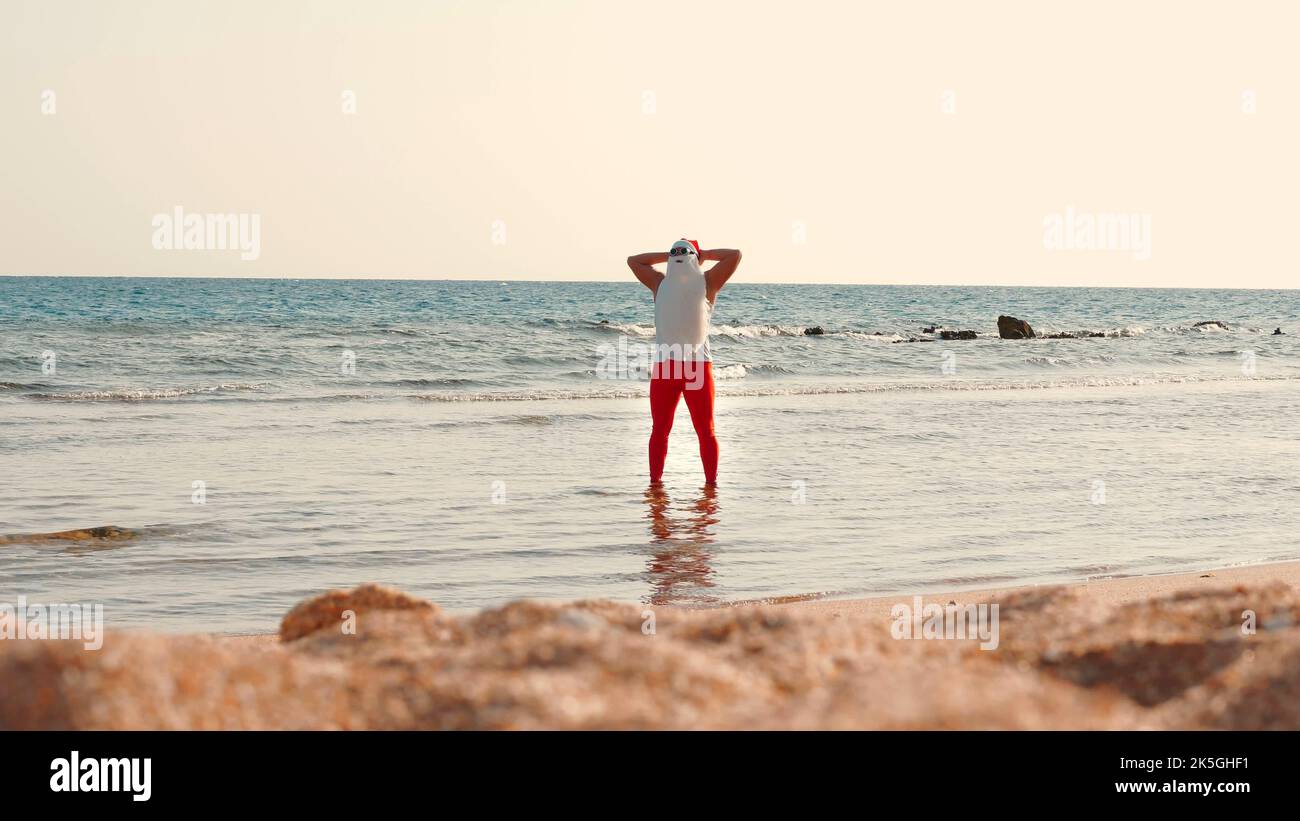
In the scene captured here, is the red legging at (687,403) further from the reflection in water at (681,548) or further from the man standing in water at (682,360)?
the reflection in water at (681,548)

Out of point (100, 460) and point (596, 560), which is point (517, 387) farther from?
point (596, 560)

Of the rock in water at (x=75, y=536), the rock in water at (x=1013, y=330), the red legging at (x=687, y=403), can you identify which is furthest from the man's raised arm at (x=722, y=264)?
the rock in water at (x=1013, y=330)

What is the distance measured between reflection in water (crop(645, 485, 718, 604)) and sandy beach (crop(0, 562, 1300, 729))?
3584mm

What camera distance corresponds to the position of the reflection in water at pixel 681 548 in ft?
20.7

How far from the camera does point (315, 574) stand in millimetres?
6680

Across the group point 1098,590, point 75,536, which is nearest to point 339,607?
point 1098,590

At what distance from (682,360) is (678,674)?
7928 mm

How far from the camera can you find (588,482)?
10.1 metres

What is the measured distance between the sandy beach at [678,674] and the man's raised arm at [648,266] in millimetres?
7586

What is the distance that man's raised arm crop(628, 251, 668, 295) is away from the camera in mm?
10203

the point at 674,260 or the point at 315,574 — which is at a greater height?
the point at 674,260

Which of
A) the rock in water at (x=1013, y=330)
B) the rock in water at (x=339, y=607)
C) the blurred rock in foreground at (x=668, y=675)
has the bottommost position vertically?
the rock in water at (x=339, y=607)
